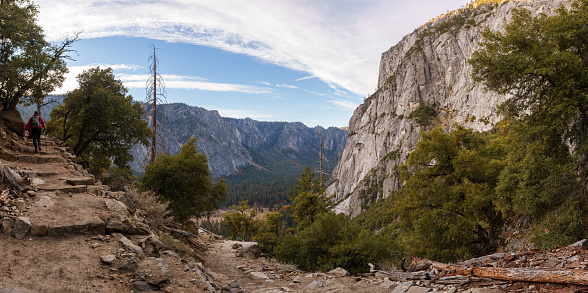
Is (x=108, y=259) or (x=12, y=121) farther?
(x=12, y=121)

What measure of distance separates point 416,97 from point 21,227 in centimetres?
14184

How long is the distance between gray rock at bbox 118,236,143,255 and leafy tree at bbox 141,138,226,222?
35.1ft

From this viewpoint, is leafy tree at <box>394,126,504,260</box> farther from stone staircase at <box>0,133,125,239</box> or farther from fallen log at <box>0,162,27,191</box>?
fallen log at <box>0,162,27,191</box>

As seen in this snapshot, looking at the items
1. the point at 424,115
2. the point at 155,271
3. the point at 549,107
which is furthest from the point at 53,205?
the point at 424,115

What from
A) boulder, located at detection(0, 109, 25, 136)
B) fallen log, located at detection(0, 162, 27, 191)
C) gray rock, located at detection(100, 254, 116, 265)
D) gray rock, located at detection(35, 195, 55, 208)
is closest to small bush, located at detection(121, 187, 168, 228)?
gray rock, located at detection(35, 195, 55, 208)

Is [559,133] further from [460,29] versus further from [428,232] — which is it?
[460,29]

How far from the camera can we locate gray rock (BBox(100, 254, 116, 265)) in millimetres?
6373

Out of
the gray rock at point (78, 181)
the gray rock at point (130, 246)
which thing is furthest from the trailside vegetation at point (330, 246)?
the gray rock at point (78, 181)

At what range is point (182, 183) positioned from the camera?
734 inches

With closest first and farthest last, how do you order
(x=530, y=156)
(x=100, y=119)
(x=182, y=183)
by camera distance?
(x=530, y=156), (x=100, y=119), (x=182, y=183)

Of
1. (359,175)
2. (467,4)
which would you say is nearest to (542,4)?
(467,4)

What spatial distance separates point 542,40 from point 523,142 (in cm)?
468

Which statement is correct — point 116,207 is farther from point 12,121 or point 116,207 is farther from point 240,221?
point 240,221

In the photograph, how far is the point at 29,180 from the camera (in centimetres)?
959
